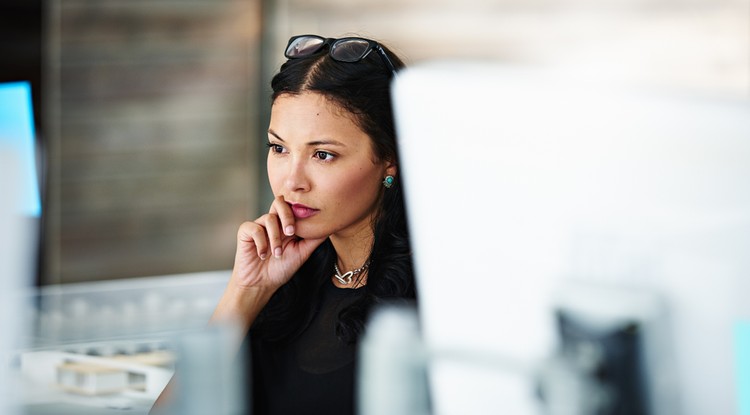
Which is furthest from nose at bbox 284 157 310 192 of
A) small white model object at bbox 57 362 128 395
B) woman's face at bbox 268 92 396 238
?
small white model object at bbox 57 362 128 395

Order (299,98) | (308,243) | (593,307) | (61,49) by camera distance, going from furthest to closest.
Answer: (61,49) → (308,243) → (299,98) → (593,307)

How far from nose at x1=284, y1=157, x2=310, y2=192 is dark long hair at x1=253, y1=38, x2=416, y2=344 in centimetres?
12

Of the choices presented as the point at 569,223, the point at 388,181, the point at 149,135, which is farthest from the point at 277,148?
the point at 149,135

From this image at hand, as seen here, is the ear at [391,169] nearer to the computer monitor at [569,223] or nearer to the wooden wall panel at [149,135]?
the computer monitor at [569,223]

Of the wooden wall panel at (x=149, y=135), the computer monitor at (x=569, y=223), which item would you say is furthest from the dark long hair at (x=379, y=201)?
the wooden wall panel at (x=149, y=135)

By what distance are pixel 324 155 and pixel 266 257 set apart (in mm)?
255

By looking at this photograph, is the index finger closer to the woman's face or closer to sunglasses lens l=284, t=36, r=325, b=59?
the woman's face

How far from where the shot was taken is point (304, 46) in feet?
5.22

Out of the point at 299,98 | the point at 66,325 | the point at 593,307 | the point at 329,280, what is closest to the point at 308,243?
the point at 329,280

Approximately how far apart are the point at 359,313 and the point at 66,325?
1.72ft

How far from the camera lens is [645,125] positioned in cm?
82

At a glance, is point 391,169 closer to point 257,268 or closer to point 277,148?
point 277,148

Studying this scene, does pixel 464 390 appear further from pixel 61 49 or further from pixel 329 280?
pixel 61 49

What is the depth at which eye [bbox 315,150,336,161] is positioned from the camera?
1.46 m
